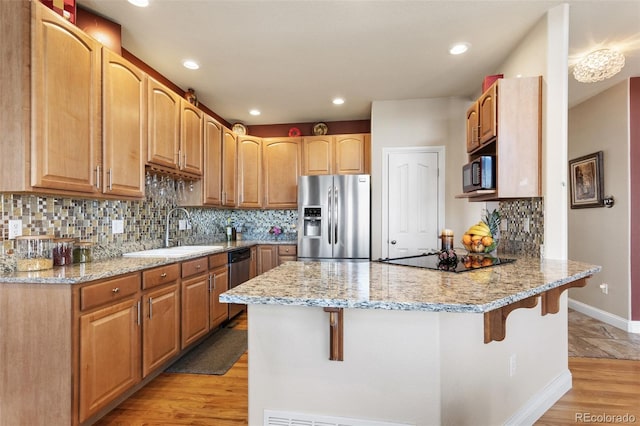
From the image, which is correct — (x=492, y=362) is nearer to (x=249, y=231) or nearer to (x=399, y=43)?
(x=399, y=43)

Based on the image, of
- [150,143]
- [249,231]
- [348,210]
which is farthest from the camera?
[249,231]

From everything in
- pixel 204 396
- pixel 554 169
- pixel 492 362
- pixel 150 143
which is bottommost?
pixel 204 396

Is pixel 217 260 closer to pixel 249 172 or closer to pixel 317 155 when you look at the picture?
pixel 249 172

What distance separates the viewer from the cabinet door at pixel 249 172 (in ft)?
14.4

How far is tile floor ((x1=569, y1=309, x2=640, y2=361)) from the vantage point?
2727mm

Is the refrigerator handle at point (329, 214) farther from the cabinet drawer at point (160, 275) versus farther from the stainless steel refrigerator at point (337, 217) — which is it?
the cabinet drawer at point (160, 275)

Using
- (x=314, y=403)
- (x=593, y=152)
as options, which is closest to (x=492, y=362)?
(x=314, y=403)

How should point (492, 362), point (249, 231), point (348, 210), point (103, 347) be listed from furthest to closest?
point (249, 231) < point (348, 210) < point (103, 347) < point (492, 362)

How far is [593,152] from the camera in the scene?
3666mm

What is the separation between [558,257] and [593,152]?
2372 mm

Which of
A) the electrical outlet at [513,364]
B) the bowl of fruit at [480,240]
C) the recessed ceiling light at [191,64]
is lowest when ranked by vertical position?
the electrical outlet at [513,364]

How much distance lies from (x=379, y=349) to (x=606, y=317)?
11.9 feet

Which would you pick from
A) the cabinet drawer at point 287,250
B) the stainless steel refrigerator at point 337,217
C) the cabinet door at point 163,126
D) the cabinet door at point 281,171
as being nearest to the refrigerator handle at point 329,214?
the stainless steel refrigerator at point 337,217

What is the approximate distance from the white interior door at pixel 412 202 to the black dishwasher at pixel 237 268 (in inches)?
68.2
